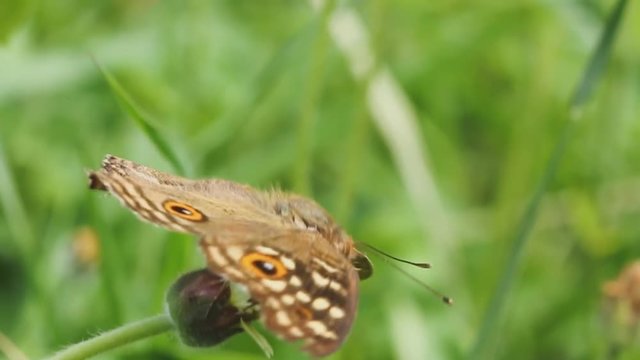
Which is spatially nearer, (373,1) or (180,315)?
(180,315)

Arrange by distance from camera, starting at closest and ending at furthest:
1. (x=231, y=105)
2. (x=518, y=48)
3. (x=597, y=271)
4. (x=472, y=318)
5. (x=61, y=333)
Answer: (x=61, y=333) < (x=472, y=318) < (x=597, y=271) < (x=231, y=105) < (x=518, y=48)

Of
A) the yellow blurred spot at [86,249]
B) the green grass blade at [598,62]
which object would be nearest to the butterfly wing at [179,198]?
the green grass blade at [598,62]

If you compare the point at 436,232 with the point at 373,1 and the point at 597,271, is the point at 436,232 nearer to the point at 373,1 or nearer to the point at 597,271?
the point at 597,271

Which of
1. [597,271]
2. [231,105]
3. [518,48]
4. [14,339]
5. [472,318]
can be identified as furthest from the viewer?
[518,48]

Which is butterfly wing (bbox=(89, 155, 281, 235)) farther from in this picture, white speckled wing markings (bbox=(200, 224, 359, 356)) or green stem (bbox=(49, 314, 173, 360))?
green stem (bbox=(49, 314, 173, 360))

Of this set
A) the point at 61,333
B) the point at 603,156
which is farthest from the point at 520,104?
the point at 61,333

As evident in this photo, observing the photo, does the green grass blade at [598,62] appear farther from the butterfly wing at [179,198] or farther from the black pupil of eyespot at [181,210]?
the black pupil of eyespot at [181,210]
